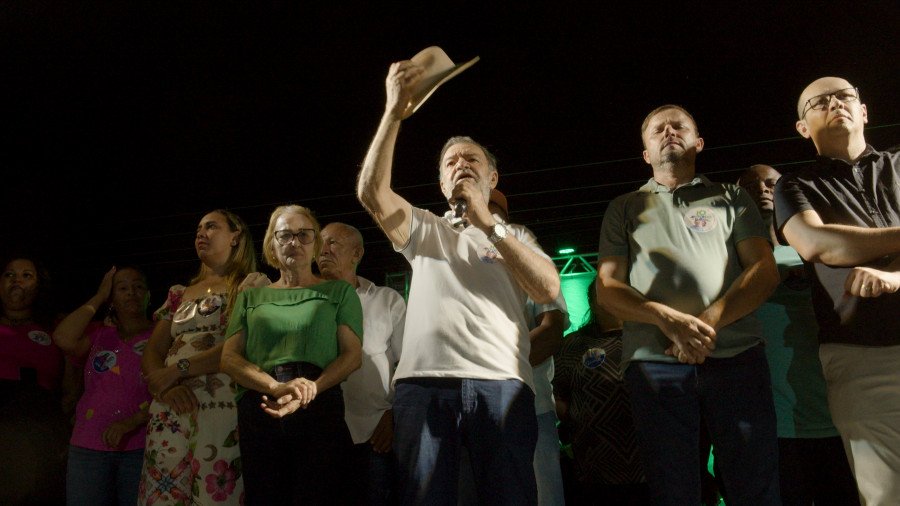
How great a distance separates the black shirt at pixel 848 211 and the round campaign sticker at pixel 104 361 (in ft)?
10.8

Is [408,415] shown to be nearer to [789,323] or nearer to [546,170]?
[789,323]

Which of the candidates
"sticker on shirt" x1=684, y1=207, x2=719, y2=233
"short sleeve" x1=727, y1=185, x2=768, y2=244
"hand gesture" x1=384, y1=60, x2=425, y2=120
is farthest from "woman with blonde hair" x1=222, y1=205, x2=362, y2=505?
"short sleeve" x1=727, y1=185, x2=768, y2=244

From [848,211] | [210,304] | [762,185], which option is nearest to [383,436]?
[210,304]

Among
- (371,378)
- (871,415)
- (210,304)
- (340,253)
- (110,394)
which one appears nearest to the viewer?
(871,415)

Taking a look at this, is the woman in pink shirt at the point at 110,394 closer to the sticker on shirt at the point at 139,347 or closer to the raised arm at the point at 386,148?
the sticker on shirt at the point at 139,347

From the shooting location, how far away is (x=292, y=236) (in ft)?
10.0

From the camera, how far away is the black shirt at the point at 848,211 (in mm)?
2301

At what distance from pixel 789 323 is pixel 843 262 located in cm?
62

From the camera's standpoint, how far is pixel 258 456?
8.43ft

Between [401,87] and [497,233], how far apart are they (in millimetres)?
586

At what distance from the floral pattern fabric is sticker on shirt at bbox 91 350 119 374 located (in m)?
0.65

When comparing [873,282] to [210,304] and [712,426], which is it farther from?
[210,304]

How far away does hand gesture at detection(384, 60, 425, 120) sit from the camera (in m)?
2.34

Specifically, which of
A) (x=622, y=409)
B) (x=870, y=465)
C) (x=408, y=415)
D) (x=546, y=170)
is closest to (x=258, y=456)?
(x=408, y=415)
